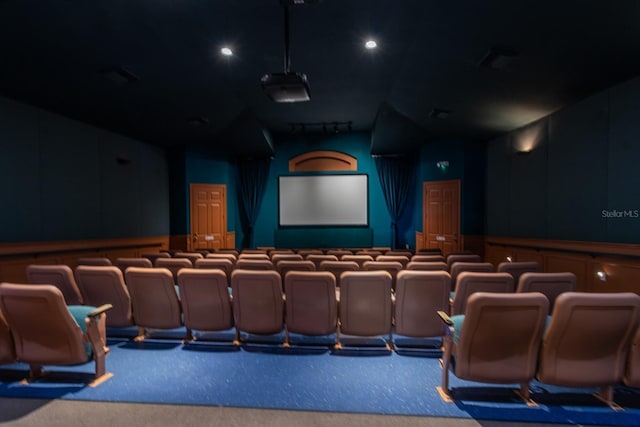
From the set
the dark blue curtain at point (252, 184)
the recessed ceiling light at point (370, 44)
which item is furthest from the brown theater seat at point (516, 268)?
the dark blue curtain at point (252, 184)

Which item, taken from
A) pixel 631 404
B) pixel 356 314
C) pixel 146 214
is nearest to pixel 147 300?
pixel 356 314

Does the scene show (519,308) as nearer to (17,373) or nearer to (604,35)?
(604,35)

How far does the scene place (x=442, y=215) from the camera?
7.46 metres

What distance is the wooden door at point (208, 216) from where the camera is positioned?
312 inches

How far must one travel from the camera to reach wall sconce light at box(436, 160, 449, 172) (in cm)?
739

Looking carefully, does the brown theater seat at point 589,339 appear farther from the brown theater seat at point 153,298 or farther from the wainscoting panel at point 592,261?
the brown theater seat at point 153,298

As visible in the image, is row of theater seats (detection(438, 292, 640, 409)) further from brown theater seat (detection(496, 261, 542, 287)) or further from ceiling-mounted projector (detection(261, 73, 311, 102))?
ceiling-mounted projector (detection(261, 73, 311, 102))

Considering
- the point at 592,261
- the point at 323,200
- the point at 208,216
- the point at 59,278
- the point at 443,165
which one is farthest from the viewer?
the point at 323,200

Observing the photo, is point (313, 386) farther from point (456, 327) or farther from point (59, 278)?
point (59, 278)

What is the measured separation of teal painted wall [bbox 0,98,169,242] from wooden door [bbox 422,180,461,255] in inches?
290

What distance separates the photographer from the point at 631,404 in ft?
6.50

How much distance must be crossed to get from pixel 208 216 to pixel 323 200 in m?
3.54

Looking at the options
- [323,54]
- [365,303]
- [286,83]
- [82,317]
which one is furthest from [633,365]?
[323,54]

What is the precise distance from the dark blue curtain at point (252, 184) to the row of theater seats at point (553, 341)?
7.80 metres
